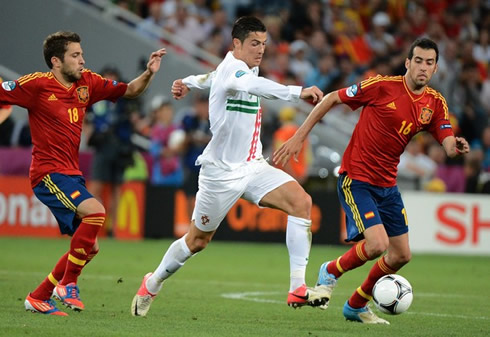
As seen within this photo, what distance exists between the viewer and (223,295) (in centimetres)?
1087

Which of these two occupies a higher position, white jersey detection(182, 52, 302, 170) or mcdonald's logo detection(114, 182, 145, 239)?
white jersey detection(182, 52, 302, 170)

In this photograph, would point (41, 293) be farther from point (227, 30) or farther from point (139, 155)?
point (227, 30)

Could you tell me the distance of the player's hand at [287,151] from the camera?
7926 millimetres

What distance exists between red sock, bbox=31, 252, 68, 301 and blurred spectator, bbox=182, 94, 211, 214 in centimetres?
924

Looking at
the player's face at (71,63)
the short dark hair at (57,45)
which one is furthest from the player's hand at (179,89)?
the short dark hair at (57,45)

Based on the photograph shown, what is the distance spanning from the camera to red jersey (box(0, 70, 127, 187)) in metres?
8.79

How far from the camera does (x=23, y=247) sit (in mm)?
16219

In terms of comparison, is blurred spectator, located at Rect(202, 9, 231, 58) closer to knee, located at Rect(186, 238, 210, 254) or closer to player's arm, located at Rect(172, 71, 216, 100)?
player's arm, located at Rect(172, 71, 216, 100)

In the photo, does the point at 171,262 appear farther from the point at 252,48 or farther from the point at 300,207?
the point at 252,48

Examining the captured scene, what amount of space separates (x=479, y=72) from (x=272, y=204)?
1513 cm

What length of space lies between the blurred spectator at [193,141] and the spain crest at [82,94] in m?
9.09

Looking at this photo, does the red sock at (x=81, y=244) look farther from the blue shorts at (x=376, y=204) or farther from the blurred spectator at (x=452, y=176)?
the blurred spectator at (x=452, y=176)

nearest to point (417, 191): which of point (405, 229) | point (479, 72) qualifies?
point (479, 72)

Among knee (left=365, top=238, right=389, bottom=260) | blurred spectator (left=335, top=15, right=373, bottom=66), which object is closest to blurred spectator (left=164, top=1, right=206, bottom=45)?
blurred spectator (left=335, top=15, right=373, bottom=66)
